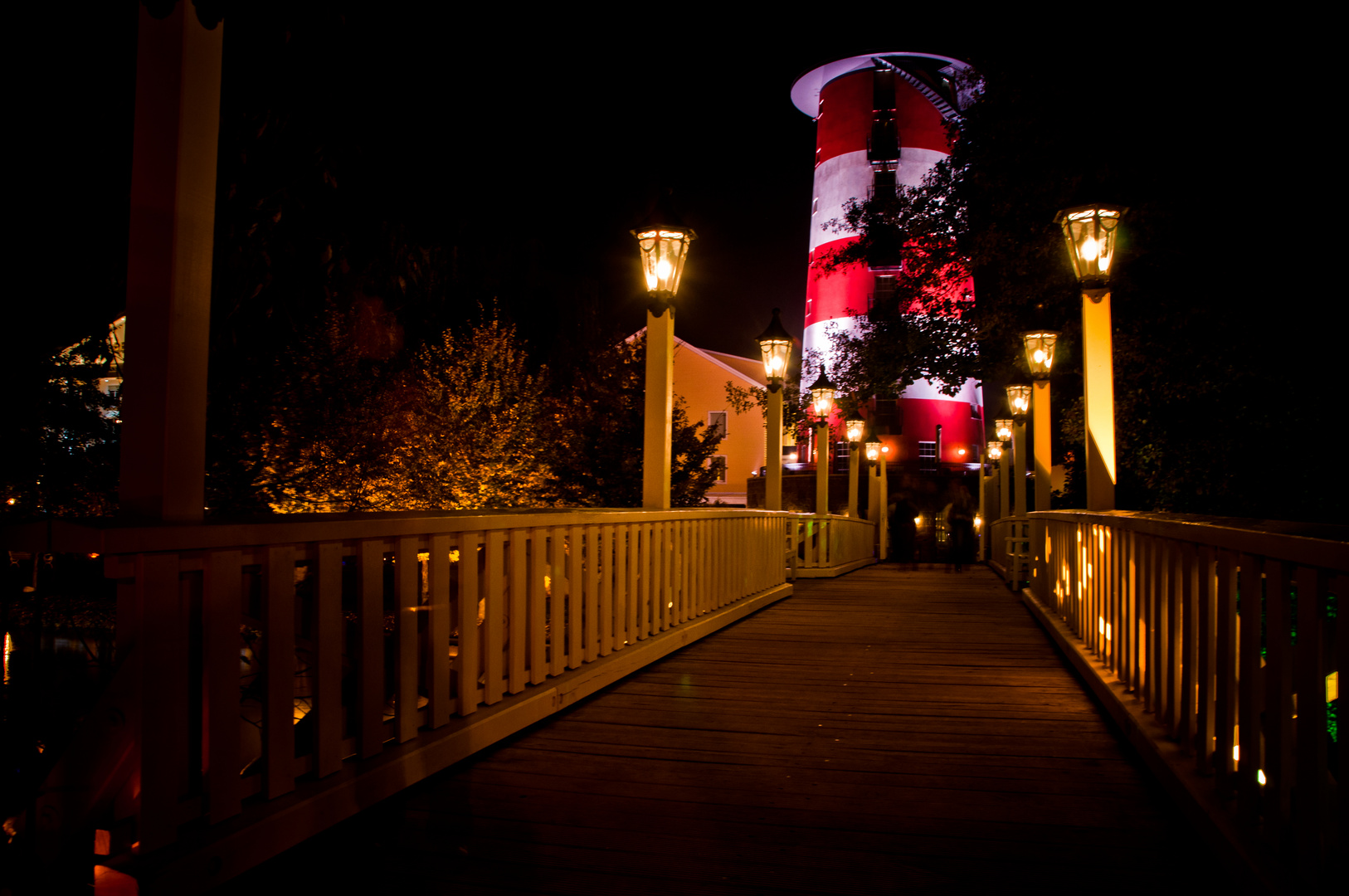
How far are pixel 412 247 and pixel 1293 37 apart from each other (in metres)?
8.84

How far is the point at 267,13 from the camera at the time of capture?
2965mm

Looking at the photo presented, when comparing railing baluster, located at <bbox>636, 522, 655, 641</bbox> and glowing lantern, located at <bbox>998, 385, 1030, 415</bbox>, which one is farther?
glowing lantern, located at <bbox>998, 385, 1030, 415</bbox>

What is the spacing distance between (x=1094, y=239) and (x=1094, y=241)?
0.03 feet

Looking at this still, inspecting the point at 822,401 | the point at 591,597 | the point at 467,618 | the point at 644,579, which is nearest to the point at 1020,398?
the point at 822,401

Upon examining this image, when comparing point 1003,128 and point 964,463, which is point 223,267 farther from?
point 964,463

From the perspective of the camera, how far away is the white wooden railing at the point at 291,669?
183cm

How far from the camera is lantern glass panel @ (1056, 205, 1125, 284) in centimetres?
514

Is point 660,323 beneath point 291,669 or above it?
above

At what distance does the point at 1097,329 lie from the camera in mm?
5152

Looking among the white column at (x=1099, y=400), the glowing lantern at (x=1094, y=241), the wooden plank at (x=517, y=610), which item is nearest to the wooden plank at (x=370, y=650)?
the wooden plank at (x=517, y=610)

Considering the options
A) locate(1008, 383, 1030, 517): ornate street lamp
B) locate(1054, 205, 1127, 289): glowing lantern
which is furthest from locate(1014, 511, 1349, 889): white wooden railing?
locate(1008, 383, 1030, 517): ornate street lamp

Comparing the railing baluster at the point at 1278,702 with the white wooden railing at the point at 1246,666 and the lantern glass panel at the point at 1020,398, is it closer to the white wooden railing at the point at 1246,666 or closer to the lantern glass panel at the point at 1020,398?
the white wooden railing at the point at 1246,666

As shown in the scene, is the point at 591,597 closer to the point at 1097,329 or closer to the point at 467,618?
the point at 467,618

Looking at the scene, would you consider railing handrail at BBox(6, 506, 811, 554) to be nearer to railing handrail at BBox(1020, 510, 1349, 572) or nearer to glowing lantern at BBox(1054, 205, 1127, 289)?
railing handrail at BBox(1020, 510, 1349, 572)
